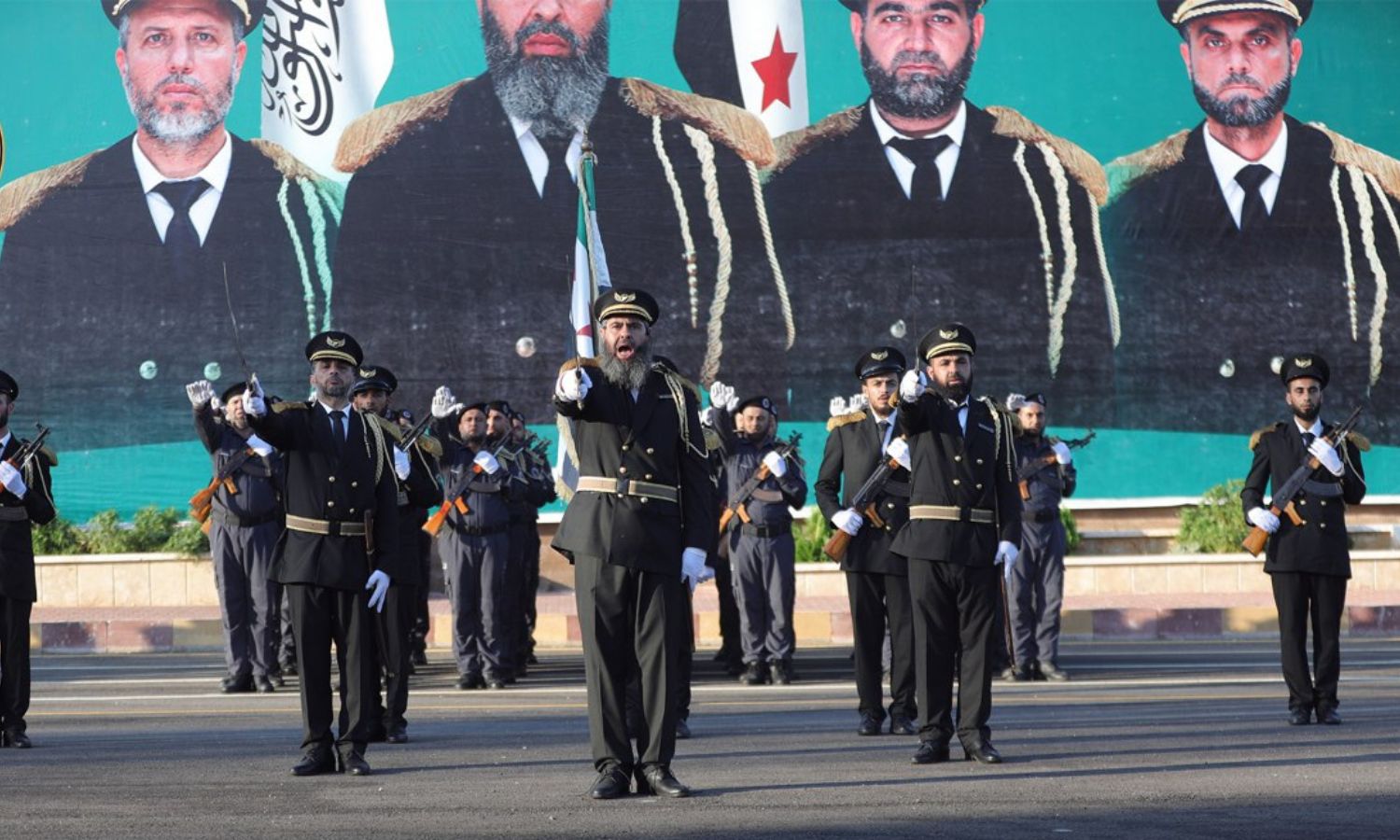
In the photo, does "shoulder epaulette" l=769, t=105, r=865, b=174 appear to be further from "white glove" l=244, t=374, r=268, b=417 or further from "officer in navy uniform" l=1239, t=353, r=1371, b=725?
"white glove" l=244, t=374, r=268, b=417

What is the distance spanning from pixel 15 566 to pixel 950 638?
4.94 metres

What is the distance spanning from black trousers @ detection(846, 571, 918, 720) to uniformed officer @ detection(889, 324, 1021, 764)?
1.37 metres

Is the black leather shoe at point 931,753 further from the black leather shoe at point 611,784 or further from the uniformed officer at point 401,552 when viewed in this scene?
the uniformed officer at point 401,552

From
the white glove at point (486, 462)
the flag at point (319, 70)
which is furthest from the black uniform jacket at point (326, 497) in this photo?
the flag at point (319, 70)

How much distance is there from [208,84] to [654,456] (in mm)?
16930

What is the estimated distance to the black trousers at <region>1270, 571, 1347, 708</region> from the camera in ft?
35.6

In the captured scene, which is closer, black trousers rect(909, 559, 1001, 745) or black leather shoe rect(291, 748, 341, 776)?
black leather shoe rect(291, 748, 341, 776)

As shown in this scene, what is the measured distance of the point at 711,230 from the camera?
76.6 ft

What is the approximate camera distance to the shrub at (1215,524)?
21750 millimetres

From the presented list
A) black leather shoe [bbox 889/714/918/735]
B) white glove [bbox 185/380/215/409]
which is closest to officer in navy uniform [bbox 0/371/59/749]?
white glove [bbox 185/380/215/409]

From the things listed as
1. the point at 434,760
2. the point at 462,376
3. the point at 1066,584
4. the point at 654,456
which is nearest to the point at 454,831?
the point at 654,456

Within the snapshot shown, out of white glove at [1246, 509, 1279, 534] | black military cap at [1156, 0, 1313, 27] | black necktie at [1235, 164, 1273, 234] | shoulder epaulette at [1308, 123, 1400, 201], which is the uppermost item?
black military cap at [1156, 0, 1313, 27]

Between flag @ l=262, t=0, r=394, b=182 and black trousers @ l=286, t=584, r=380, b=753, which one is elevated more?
flag @ l=262, t=0, r=394, b=182

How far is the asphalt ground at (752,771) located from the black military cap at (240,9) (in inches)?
454
